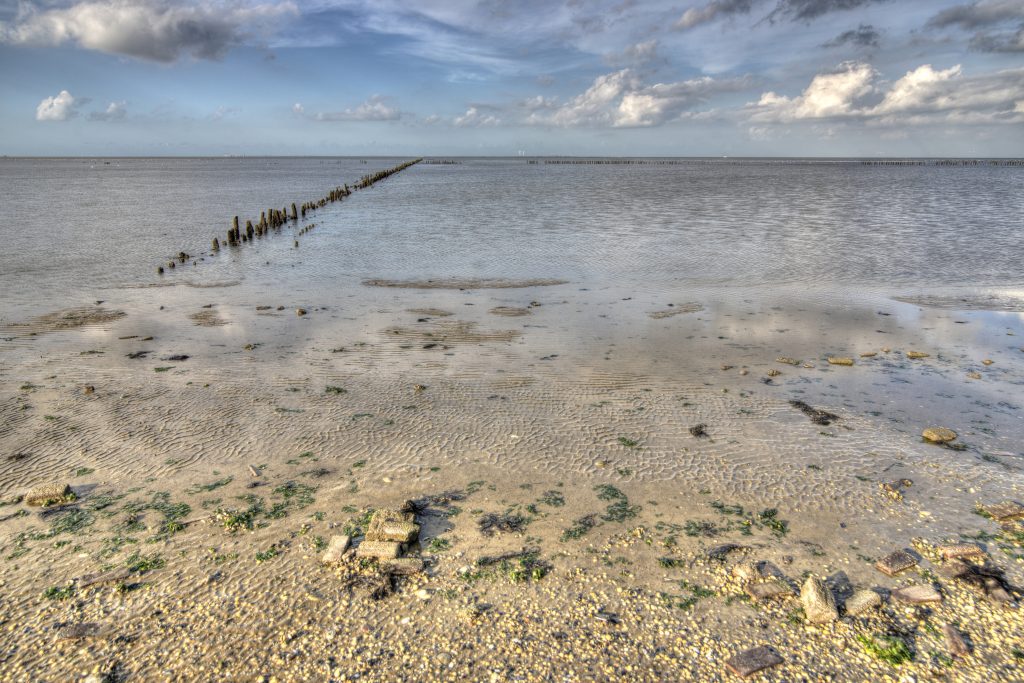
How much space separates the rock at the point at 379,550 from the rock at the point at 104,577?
2156 millimetres

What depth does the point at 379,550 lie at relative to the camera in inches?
232

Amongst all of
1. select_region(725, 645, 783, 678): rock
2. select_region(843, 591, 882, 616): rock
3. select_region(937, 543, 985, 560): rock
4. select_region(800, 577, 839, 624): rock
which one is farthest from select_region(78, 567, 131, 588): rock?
select_region(937, 543, 985, 560): rock

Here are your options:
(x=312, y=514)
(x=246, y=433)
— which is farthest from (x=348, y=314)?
(x=312, y=514)

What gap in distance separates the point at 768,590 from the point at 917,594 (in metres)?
1.32

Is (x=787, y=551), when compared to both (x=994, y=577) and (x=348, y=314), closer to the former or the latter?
(x=994, y=577)

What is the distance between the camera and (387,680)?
4.51 m

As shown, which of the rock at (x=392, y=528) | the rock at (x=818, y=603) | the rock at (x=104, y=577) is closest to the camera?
the rock at (x=818, y=603)

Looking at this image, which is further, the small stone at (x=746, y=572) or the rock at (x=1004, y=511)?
the rock at (x=1004, y=511)

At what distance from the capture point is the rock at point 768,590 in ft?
17.7

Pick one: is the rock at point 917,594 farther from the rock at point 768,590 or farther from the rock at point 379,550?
the rock at point 379,550

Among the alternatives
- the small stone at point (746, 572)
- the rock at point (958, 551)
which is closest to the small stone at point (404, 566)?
the small stone at point (746, 572)

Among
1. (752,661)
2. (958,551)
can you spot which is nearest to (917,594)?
(958,551)

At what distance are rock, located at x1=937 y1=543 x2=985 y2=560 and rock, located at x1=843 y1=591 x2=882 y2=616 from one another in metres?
1.18

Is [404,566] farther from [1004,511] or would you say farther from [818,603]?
[1004,511]
